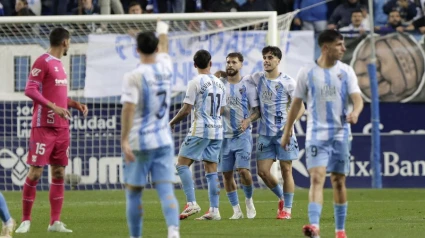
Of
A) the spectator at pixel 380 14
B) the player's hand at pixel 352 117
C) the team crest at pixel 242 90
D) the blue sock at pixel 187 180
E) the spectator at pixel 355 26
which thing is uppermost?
the spectator at pixel 380 14

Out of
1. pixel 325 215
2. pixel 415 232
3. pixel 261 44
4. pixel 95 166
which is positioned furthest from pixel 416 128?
pixel 415 232

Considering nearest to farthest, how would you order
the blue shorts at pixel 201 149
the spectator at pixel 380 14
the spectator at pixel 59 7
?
the blue shorts at pixel 201 149, the spectator at pixel 380 14, the spectator at pixel 59 7

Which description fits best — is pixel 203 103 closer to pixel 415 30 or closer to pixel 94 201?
pixel 94 201

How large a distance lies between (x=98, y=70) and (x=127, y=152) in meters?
12.4

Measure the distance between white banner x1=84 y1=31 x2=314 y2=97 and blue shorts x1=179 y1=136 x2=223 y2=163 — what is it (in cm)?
679

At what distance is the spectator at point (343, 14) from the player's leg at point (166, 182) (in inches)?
540

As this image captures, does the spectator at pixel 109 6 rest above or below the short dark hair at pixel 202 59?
above

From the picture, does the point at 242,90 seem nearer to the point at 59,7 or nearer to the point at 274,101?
the point at 274,101

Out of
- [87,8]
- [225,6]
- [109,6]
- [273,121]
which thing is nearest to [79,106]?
[273,121]

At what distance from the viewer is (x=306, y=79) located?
10.3 m

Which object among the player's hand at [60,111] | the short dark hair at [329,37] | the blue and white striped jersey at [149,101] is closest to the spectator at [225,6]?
the player's hand at [60,111]

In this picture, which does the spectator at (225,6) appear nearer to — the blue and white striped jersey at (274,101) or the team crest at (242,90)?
the team crest at (242,90)

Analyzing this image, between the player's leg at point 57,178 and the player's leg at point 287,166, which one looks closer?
the player's leg at point 57,178

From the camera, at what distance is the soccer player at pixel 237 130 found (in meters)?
14.2
